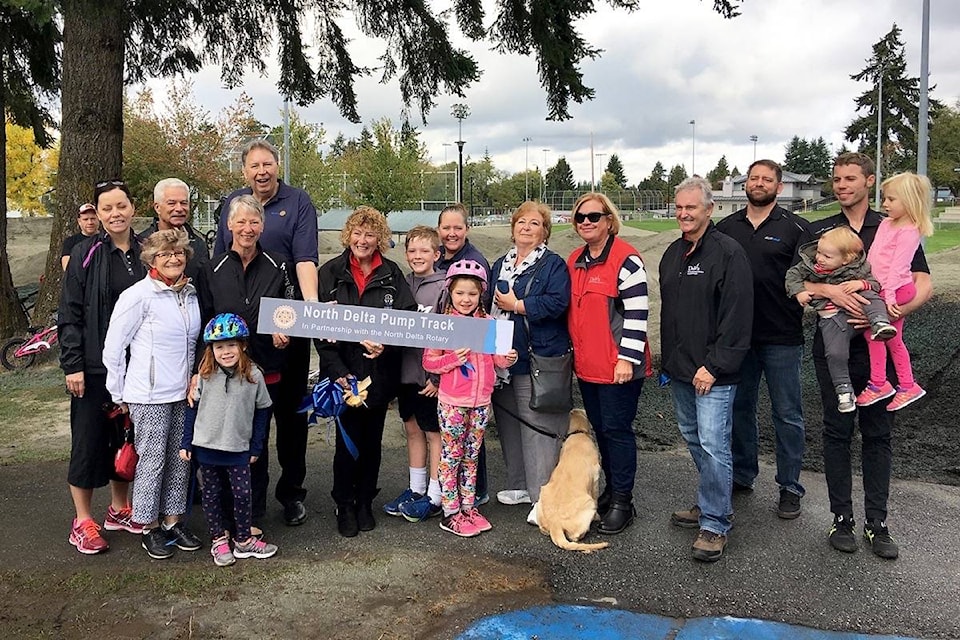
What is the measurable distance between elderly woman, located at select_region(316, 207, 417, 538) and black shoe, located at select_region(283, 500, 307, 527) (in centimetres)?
29

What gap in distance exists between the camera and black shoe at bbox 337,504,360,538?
4.41 m

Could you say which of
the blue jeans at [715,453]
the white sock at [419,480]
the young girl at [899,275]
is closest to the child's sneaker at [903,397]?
the young girl at [899,275]

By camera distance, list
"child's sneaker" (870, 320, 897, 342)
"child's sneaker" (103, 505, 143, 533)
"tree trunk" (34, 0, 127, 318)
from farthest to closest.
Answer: "tree trunk" (34, 0, 127, 318) → "child's sneaker" (103, 505, 143, 533) → "child's sneaker" (870, 320, 897, 342)

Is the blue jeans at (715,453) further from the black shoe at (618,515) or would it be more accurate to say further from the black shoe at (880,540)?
the black shoe at (880,540)

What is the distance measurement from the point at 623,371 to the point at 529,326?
63 cm

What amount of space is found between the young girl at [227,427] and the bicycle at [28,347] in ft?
20.0

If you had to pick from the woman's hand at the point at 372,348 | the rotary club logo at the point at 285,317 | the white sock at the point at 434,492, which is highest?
the rotary club logo at the point at 285,317

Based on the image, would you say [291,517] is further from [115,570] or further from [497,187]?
[497,187]

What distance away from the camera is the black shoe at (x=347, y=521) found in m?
4.41

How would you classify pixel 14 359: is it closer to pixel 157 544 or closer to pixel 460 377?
pixel 157 544

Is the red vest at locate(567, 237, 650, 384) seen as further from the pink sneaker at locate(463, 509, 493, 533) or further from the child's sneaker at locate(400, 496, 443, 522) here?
the child's sneaker at locate(400, 496, 443, 522)

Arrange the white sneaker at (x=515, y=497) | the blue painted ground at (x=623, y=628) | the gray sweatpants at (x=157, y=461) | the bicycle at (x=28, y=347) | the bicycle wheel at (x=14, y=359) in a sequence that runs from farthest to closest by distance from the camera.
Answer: the bicycle wheel at (x=14, y=359) < the bicycle at (x=28, y=347) < the white sneaker at (x=515, y=497) < the gray sweatpants at (x=157, y=461) < the blue painted ground at (x=623, y=628)

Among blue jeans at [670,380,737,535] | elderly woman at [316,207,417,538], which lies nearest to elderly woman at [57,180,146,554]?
elderly woman at [316,207,417,538]

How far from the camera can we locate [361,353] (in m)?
4.32
